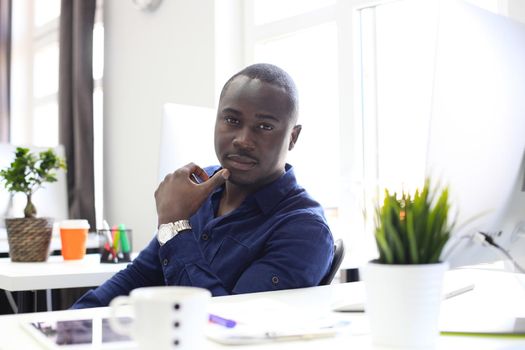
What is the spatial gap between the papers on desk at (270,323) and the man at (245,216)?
256 mm

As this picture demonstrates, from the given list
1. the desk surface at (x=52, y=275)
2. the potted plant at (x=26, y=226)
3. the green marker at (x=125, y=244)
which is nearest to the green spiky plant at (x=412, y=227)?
the desk surface at (x=52, y=275)

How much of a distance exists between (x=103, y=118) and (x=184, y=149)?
8.04ft

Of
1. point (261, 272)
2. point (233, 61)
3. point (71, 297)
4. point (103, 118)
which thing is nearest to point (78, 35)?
point (103, 118)

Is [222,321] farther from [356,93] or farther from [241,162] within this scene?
[356,93]

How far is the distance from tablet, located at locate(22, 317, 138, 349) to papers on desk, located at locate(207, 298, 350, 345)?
112 mm

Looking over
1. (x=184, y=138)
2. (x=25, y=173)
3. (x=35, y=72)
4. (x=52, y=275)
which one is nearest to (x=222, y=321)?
(x=52, y=275)

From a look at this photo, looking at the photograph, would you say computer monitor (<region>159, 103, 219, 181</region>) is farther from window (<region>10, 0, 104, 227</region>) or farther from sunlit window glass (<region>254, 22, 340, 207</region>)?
window (<region>10, 0, 104, 227</region>)

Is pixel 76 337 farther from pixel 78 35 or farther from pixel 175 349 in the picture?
pixel 78 35

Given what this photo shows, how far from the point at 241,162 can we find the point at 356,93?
4.91 feet

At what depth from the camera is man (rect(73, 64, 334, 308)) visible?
1265 mm

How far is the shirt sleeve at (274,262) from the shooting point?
48.8 inches

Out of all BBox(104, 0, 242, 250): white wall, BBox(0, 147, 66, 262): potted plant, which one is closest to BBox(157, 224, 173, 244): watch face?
BBox(0, 147, 66, 262): potted plant

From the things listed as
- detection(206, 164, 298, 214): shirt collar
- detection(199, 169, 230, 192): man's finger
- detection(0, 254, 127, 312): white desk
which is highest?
detection(199, 169, 230, 192): man's finger

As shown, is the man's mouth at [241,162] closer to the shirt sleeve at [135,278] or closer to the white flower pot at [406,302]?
the shirt sleeve at [135,278]
